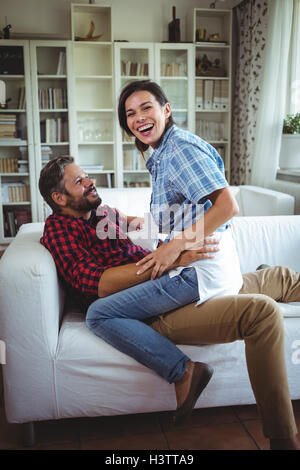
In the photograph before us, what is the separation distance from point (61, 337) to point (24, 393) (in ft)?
0.67

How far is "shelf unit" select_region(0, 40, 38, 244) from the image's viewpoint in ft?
14.0

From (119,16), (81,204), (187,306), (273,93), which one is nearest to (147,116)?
(81,204)

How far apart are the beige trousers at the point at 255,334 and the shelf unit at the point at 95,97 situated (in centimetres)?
344

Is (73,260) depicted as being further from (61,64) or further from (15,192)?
(61,64)

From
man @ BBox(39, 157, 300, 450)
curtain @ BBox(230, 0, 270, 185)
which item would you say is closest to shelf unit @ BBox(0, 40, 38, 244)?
curtain @ BBox(230, 0, 270, 185)

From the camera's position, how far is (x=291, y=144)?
12.4ft

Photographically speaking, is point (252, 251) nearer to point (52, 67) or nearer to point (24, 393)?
point (24, 393)

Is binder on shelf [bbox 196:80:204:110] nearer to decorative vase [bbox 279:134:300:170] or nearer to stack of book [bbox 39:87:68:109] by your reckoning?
decorative vase [bbox 279:134:300:170]

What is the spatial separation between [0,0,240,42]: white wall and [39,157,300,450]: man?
3.35 meters

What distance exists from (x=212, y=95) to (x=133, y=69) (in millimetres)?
879

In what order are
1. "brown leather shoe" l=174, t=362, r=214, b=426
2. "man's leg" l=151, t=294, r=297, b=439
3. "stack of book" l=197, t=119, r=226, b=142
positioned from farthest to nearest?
"stack of book" l=197, t=119, r=226, b=142
"brown leather shoe" l=174, t=362, r=214, b=426
"man's leg" l=151, t=294, r=297, b=439

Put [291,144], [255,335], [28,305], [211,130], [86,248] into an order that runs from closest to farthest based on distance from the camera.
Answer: [255,335], [28,305], [86,248], [291,144], [211,130]
